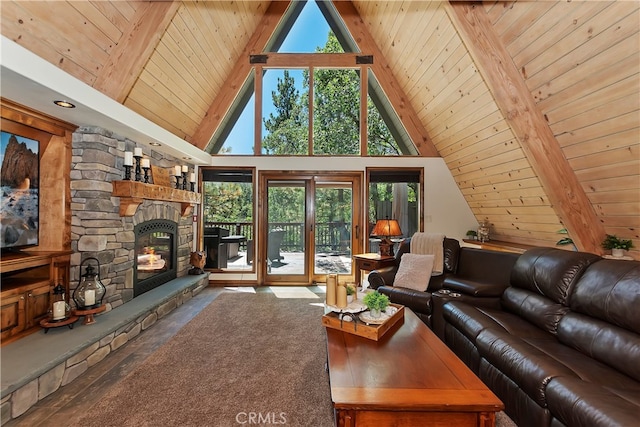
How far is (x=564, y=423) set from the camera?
1.38 metres

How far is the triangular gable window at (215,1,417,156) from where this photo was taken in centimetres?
526

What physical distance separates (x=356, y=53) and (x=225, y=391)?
17.6 feet

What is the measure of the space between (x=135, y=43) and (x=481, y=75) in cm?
363

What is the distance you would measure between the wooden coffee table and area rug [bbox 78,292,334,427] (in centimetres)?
52

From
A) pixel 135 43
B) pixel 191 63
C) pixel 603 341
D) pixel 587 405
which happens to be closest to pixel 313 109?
pixel 191 63

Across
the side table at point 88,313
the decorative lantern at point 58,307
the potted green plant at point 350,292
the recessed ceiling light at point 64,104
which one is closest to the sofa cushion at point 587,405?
the potted green plant at point 350,292

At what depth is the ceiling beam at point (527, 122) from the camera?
287 centimetres

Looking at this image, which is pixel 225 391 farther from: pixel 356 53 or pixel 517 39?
pixel 356 53

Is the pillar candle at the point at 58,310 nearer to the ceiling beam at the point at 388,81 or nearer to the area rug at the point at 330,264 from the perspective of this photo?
the area rug at the point at 330,264

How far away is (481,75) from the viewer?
320 cm

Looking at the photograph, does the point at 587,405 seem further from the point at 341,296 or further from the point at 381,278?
the point at 381,278

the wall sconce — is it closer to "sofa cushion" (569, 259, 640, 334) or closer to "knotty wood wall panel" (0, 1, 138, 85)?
"sofa cushion" (569, 259, 640, 334)

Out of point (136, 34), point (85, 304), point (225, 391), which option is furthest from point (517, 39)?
point (85, 304)

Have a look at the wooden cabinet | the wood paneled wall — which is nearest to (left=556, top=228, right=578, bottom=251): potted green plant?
the wood paneled wall
